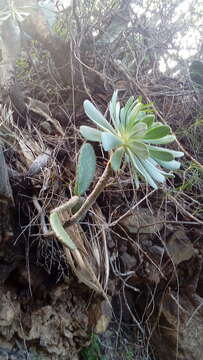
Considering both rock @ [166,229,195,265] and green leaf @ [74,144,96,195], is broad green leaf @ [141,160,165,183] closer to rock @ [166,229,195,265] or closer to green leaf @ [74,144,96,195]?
green leaf @ [74,144,96,195]

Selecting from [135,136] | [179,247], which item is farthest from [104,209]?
[135,136]

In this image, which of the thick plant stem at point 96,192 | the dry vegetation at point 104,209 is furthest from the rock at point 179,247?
the thick plant stem at point 96,192

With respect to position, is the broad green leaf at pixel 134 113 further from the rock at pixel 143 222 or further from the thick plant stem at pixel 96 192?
the rock at pixel 143 222

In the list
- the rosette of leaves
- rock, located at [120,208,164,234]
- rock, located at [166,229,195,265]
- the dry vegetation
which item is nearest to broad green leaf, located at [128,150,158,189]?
the rosette of leaves

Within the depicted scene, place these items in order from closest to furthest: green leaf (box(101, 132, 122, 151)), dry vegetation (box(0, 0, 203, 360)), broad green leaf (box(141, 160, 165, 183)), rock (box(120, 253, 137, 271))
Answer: green leaf (box(101, 132, 122, 151)), broad green leaf (box(141, 160, 165, 183)), dry vegetation (box(0, 0, 203, 360)), rock (box(120, 253, 137, 271))

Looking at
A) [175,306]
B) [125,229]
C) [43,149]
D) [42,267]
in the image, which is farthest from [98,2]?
[175,306]

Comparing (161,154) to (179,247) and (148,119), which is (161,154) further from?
(179,247)
